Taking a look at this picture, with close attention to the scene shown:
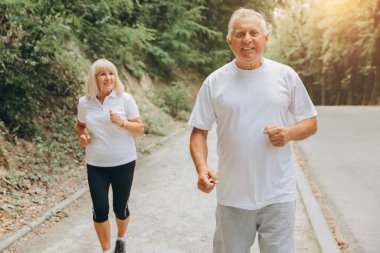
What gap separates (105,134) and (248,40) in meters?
2.17

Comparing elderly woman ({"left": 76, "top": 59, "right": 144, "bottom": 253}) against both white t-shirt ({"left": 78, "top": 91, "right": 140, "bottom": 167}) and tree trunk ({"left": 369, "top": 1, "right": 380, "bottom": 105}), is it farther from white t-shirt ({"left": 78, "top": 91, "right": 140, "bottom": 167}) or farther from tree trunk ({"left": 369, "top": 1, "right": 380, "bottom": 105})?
tree trunk ({"left": 369, "top": 1, "right": 380, "bottom": 105})

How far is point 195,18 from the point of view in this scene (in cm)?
1989

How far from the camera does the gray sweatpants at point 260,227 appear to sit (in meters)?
2.87

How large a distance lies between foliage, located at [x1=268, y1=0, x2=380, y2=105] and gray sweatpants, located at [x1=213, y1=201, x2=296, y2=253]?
24678 millimetres

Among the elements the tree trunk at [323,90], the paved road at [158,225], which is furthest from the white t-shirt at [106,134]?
the tree trunk at [323,90]

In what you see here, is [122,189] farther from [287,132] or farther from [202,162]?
[287,132]

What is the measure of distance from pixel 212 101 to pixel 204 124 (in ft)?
0.53

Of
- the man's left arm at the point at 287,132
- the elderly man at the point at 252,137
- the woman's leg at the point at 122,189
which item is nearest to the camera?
the man's left arm at the point at 287,132

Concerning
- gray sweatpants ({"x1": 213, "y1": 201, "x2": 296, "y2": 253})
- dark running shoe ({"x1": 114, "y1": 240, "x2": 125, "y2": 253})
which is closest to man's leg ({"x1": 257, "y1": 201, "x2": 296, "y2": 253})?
gray sweatpants ({"x1": 213, "y1": 201, "x2": 296, "y2": 253})

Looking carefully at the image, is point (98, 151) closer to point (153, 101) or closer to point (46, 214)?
point (46, 214)

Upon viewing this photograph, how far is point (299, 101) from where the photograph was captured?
2.89 meters

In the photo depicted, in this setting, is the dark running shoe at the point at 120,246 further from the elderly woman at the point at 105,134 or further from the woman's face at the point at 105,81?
the woman's face at the point at 105,81

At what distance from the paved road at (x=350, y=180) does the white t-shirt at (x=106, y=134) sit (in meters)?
2.85

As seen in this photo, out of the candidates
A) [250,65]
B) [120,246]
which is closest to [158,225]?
[120,246]
